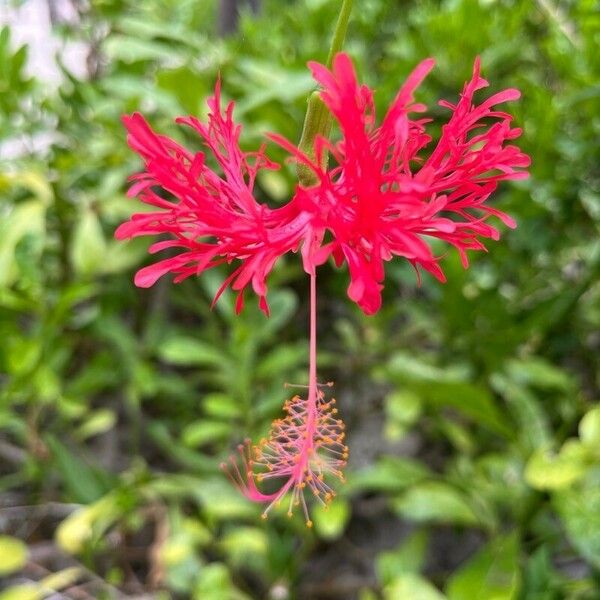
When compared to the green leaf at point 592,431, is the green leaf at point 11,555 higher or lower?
lower

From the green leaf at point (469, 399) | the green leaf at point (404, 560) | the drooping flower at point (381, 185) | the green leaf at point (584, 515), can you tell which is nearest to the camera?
the drooping flower at point (381, 185)

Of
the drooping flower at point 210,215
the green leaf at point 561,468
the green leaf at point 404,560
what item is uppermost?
the drooping flower at point 210,215

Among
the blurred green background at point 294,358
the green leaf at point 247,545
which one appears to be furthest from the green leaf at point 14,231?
the green leaf at point 247,545

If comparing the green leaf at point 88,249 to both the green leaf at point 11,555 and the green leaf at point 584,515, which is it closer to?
the green leaf at point 11,555

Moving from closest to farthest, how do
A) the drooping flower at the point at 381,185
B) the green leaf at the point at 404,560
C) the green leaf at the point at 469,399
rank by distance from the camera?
the drooping flower at the point at 381,185
the green leaf at the point at 469,399
the green leaf at the point at 404,560

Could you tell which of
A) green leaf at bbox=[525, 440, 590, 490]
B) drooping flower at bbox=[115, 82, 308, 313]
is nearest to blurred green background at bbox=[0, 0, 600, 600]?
green leaf at bbox=[525, 440, 590, 490]

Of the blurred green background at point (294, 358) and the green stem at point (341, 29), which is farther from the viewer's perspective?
the blurred green background at point (294, 358)

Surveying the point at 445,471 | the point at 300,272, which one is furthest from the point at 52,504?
the point at 445,471

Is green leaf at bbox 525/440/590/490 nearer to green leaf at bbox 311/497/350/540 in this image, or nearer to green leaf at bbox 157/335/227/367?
green leaf at bbox 311/497/350/540
